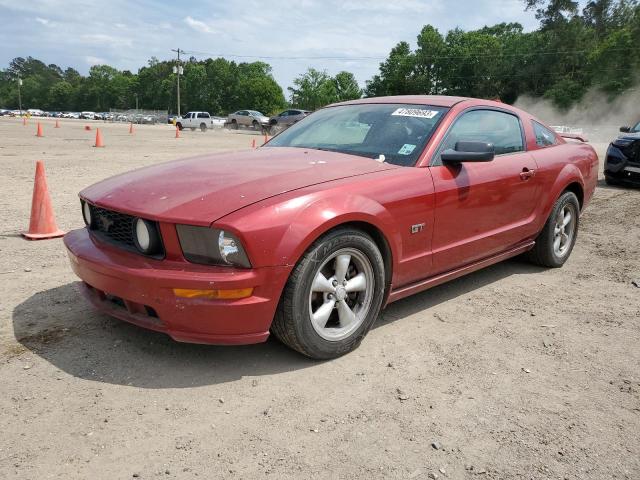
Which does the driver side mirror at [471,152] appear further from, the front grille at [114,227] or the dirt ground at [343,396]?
the front grille at [114,227]

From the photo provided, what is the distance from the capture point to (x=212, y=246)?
262 centimetres

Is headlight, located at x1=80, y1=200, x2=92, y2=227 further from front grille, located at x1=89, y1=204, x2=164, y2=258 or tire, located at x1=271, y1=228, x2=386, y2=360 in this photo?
tire, located at x1=271, y1=228, x2=386, y2=360

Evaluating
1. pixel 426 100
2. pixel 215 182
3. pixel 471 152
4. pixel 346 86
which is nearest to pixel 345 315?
pixel 215 182

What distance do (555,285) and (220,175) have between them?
301 cm

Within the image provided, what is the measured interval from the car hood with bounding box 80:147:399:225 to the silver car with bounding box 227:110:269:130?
125 ft

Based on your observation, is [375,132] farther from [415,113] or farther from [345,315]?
[345,315]

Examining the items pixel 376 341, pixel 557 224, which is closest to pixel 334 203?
pixel 376 341

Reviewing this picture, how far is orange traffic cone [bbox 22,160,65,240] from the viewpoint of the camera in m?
5.29

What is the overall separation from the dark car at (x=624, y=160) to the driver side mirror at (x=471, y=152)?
7.96m

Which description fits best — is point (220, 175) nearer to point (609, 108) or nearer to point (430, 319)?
point (430, 319)

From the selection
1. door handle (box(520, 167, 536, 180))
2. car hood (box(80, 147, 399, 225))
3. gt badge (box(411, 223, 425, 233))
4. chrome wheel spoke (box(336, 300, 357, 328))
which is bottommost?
chrome wheel spoke (box(336, 300, 357, 328))

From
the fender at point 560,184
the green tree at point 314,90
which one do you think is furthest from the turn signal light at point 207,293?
the green tree at point 314,90

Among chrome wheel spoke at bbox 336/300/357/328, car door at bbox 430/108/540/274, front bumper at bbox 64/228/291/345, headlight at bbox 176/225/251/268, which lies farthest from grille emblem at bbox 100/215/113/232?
car door at bbox 430/108/540/274

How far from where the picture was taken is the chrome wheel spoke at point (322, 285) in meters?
2.88
